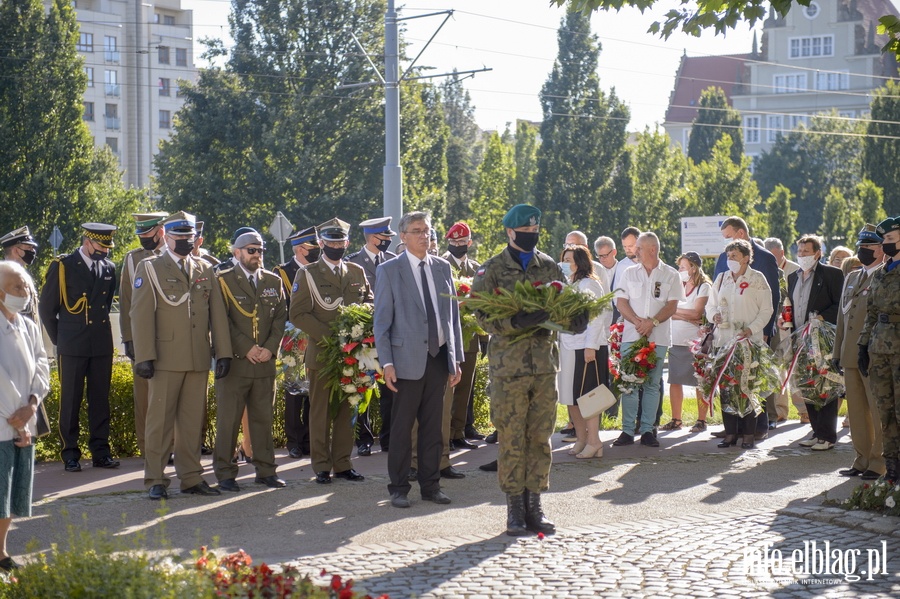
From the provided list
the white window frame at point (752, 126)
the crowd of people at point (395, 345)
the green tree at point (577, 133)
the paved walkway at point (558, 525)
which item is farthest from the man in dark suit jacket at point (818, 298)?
the white window frame at point (752, 126)

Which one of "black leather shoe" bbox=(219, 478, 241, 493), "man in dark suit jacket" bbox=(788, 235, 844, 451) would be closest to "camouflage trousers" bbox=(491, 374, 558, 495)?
"black leather shoe" bbox=(219, 478, 241, 493)

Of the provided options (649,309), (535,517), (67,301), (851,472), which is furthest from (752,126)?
(535,517)

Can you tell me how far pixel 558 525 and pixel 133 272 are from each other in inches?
199

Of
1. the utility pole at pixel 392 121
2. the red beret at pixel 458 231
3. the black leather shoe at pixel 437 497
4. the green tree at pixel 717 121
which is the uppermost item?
the green tree at pixel 717 121

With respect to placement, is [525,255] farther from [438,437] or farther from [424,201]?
[424,201]

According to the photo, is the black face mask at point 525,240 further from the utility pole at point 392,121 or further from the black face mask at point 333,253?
the utility pole at point 392,121

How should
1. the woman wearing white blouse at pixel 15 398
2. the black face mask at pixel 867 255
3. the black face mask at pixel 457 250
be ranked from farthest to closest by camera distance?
the black face mask at pixel 457 250 → the black face mask at pixel 867 255 → the woman wearing white blouse at pixel 15 398

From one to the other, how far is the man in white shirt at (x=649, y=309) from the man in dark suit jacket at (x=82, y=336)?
541 centimetres

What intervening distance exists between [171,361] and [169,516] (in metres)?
1.44

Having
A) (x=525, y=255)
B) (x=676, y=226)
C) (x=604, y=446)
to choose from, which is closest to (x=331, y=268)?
(x=525, y=255)

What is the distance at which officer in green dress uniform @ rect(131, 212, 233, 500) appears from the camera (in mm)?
9242

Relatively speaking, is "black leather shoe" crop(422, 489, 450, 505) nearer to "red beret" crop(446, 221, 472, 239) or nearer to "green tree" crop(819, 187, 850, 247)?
"red beret" crop(446, 221, 472, 239)

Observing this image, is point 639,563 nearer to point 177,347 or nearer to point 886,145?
point 177,347

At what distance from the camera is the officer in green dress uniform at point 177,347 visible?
30.3ft
